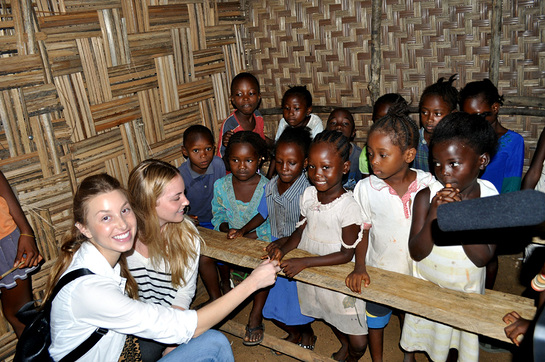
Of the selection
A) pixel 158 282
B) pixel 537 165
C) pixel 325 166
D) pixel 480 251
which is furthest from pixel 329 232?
pixel 537 165

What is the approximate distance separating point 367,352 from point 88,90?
340 cm

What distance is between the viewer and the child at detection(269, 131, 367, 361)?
8.04 ft

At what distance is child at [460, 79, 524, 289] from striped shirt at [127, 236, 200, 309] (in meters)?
2.44

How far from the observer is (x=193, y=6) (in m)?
4.33

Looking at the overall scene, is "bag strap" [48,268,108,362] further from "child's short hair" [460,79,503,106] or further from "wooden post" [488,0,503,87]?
"wooden post" [488,0,503,87]

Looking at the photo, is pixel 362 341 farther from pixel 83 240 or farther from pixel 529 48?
A: pixel 529 48

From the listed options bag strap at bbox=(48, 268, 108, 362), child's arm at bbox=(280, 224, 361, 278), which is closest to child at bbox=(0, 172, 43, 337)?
bag strap at bbox=(48, 268, 108, 362)

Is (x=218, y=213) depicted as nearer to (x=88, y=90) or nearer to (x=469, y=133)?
(x=88, y=90)

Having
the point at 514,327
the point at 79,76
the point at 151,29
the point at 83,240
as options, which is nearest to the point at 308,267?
the point at 514,327

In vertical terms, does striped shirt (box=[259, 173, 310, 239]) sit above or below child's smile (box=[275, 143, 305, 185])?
below

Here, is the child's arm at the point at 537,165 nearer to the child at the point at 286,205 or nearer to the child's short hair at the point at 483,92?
the child's short hair at the point at 483,92

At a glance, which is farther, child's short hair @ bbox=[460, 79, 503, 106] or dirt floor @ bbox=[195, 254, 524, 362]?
child's short hair @ bbox=[460, 79, 503, 106]

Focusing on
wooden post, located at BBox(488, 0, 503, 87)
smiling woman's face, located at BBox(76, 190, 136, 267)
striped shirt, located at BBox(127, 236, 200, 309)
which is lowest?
striped shirt, located at BBox(127, 236, 200, 309)

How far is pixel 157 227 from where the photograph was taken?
2520mm
